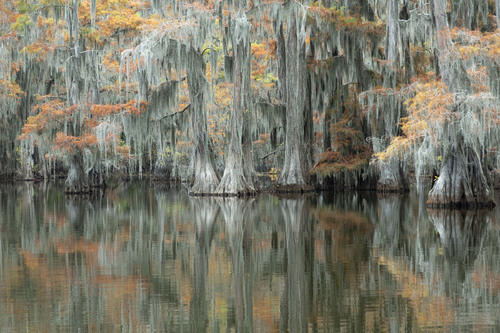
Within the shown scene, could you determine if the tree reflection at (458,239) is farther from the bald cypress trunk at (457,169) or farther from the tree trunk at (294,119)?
the tree trunk at (294,119)

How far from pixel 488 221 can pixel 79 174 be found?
17.3 meters

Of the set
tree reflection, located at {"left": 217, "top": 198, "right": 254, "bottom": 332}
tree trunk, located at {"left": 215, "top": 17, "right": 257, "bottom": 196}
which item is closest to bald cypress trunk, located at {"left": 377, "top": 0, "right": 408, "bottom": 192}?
tree trunk, located at {"left": 215, "top": 17, "right": 257, "bottom": 196}

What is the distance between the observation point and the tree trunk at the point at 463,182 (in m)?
16.7

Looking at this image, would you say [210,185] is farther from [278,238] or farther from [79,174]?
[278,238]

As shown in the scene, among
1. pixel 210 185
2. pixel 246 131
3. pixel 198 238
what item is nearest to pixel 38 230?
pixel 198 238

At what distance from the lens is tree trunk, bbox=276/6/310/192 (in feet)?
79.8

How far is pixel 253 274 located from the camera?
7902 mm

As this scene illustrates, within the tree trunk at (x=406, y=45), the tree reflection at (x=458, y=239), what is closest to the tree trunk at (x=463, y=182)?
the tree reflection at (x=458, y=239)

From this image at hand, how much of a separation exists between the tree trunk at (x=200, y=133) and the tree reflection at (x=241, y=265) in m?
6.79

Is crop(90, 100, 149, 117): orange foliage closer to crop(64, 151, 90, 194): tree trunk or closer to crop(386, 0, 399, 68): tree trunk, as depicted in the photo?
crop(64, 151, 90, 194): tree trunk

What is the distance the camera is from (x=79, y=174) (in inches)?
1024

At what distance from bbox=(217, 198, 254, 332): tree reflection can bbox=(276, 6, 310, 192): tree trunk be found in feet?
25.2

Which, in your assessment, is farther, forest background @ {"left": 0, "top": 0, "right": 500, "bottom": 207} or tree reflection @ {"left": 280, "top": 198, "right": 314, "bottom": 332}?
forest background @ {"left": 0, "top": 0, "right": 500, "bottom": 207}

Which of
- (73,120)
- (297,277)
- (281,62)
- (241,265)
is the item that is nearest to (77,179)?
(73,120)
